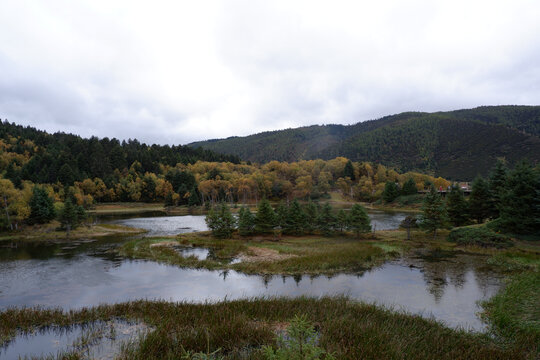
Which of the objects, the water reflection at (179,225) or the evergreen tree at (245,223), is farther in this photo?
the water reflection at (179,225)

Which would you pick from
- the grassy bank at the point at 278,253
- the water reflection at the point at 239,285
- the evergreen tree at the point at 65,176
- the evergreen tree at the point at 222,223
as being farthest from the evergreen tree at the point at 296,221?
the evergreen tree at the point at 65,176

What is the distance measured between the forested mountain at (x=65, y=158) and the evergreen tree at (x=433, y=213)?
128 m

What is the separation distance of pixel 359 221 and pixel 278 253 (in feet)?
51.6

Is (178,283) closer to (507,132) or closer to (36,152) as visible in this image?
(36,152)

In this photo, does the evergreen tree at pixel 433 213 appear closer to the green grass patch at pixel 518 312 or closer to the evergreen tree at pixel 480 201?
the evergreen tree at pixel 480 201

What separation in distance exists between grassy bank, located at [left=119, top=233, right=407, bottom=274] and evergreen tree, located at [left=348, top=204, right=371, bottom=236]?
4.23 ft

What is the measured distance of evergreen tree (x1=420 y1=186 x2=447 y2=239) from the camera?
1518 inches

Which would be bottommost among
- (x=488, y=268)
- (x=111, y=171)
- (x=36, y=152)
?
(x=488, y=268)

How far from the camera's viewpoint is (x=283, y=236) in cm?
4381

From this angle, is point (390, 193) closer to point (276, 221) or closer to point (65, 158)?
point (276, 221)

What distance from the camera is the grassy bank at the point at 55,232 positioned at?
1771 inches

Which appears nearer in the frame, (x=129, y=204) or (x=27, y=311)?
(x=27, y=311)

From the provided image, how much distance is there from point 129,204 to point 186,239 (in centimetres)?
9449

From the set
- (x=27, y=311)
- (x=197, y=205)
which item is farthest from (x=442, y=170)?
(x=27, y=311)
